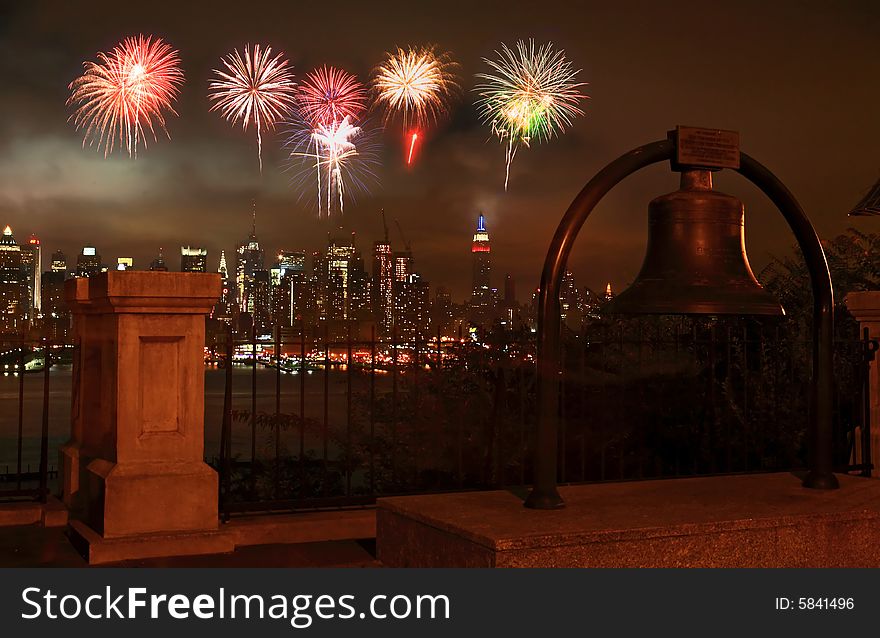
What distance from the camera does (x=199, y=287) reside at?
21.7 feet

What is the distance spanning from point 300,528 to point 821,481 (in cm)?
355

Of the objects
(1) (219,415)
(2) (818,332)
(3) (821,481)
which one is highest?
(2) (818,332)

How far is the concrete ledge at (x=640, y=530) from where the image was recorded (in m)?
4.96

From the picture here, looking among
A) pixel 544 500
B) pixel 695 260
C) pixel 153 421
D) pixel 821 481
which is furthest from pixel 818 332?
pixel 153 421

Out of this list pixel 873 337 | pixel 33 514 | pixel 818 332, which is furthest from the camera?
pixel 873 337

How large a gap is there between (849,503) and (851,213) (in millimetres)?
8589

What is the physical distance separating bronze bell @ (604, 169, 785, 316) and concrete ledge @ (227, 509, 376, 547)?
2624 mm

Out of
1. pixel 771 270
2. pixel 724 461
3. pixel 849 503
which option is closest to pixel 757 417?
pixel 724 461

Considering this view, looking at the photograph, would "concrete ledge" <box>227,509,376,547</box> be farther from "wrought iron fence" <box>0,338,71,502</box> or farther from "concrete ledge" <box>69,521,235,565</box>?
"wrought iron fence" <box>0,338,71,502</box>

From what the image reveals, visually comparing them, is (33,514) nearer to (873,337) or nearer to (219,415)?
(873,337)

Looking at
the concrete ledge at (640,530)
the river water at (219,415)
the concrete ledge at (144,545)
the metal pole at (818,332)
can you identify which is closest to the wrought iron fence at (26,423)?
the river water at (219,415)

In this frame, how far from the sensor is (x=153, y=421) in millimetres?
6645

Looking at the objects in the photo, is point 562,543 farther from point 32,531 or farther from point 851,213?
point 851,213

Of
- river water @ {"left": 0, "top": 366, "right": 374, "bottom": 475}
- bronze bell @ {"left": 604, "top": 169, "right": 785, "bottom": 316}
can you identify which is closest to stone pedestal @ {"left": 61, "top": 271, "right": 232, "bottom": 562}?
bronze bell @ {"left": 604, "top": 169, "right": 785, "bottom": 316}
